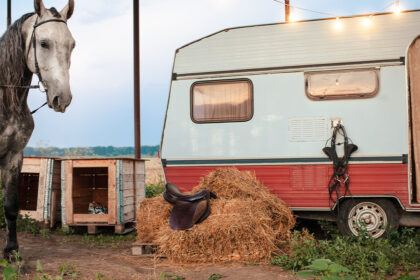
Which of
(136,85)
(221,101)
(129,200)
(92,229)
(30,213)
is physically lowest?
(92,229)

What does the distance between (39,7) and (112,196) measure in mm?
3919

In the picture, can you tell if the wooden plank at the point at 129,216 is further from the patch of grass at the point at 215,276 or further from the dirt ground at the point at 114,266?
the patch of grass at the point at 215,276

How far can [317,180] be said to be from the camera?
6.87 meters

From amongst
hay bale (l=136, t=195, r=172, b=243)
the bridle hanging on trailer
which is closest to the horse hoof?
hay bale (l=136, t=195, r=172, b=243)

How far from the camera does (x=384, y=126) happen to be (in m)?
6.74

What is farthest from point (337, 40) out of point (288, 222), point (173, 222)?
point (173, 222)

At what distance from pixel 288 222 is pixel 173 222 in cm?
169

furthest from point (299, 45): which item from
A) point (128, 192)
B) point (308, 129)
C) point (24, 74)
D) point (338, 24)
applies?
point (24, 74)

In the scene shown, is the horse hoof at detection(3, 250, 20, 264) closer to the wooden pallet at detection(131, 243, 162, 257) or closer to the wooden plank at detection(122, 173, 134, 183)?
the wooden pallet at detection(131, 243, 162, 257)

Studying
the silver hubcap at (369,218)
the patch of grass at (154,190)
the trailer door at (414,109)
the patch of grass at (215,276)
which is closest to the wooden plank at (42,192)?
the patch of grass at (154,190)

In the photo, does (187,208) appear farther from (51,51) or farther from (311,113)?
(51,51)

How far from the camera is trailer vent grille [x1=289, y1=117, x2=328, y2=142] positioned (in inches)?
271

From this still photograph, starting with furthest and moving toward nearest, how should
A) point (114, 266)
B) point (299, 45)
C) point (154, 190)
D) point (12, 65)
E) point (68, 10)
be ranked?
point (154, 190) → point (299, 45) → point (114, 266) → point (68, 10) → point (12, 65)

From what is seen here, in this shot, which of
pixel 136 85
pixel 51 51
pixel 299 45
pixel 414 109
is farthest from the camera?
pixel 136 85
